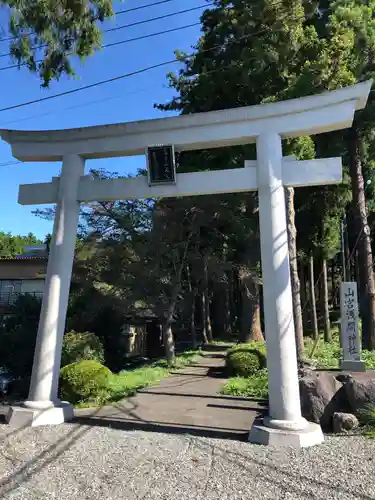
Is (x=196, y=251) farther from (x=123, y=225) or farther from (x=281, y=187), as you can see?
(x=281, y=187)

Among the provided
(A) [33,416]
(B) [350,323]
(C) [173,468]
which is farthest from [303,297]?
(C) [173,468]

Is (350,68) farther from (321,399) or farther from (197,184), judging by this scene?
(321,399)

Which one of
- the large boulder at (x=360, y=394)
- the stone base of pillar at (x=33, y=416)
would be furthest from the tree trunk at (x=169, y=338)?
the large boulder at (x=360, y=394)

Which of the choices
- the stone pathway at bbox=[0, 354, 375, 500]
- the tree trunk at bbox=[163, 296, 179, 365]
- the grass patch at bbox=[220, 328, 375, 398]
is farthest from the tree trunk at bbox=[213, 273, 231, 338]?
the stone pathway at bbox=[0, 354, 375, 500]

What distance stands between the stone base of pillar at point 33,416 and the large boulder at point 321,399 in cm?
373

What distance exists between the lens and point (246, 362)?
11461 millimetres

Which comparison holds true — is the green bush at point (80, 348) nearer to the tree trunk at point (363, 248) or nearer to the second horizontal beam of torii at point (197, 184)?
the second horizontal beam of torii at point (197, 184)

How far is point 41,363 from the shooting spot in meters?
6.74

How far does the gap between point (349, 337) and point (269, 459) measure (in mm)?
6429

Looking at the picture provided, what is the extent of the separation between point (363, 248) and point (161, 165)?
1059 cm

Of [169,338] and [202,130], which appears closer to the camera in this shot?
[202,130]

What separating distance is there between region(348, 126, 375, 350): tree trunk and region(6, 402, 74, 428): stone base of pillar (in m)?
11.3

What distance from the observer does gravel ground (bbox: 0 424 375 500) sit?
13.5ft

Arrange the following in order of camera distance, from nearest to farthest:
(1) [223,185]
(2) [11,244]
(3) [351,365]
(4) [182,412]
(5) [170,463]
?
1. (5) [170,463]
2. (1) [223,185]
3. (4) [182,412]
4. (3) [351,365]
5. (2) [11,244]
